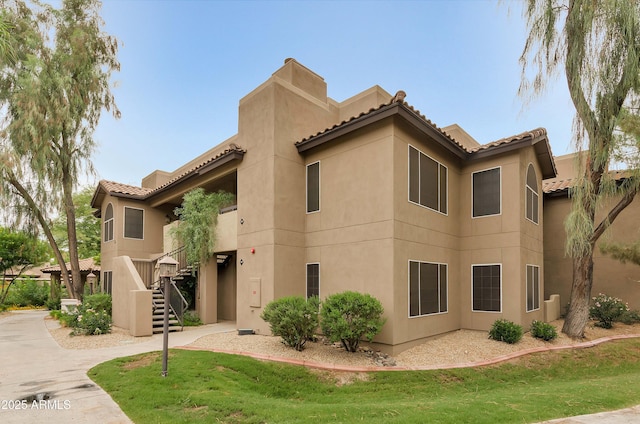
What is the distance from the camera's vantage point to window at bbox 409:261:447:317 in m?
10.6

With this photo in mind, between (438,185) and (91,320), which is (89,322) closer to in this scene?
(91,320)

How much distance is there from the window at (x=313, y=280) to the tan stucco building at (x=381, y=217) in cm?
6

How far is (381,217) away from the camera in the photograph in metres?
10.3

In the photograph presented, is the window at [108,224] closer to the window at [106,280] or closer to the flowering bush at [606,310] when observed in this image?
the window at [106,280]

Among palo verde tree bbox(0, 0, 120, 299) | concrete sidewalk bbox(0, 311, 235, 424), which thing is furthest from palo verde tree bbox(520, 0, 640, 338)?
palo verde tree bbox(0, 0, 120, 299)

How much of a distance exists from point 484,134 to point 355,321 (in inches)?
580

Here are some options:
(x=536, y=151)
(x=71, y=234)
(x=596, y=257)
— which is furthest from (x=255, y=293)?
(x=596, y=257)

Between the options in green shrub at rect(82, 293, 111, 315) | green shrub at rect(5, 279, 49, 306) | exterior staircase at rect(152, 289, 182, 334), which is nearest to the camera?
exterior staircase at rect(152, 289, 182, 334)

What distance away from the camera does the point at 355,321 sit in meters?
9.17

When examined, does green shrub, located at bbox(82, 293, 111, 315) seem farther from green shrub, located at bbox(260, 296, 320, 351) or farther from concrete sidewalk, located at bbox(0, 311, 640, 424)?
green shrub, located at bbox(260, 296, 320, 351)

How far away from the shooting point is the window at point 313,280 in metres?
12.0

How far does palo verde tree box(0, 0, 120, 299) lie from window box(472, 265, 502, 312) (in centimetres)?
1870

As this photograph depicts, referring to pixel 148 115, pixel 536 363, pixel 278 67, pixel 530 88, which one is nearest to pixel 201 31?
pixel 278 67

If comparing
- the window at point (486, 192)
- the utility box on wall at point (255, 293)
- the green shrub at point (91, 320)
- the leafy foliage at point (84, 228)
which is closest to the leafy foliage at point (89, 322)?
the green shrub at point (91, 320)
